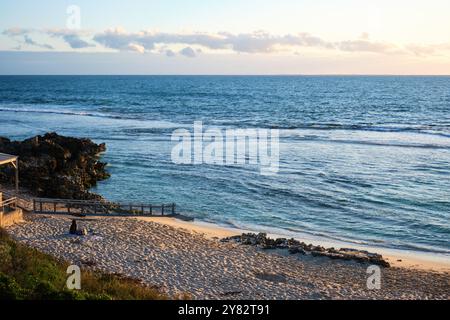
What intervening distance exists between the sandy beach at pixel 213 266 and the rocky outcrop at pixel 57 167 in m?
6.76

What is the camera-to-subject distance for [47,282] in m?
13.5

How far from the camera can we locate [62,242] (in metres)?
20.8

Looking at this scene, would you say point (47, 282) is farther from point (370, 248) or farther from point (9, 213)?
point (370, 248)

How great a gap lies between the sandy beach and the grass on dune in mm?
1424

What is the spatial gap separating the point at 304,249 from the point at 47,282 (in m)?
11.5

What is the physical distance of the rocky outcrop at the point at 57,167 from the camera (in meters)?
31.0

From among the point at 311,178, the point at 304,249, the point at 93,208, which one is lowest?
the point at 304,249

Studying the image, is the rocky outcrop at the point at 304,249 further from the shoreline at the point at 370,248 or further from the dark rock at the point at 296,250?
the shoreline at the point at 370,248

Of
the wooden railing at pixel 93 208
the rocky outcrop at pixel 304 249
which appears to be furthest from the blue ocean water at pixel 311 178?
the rocky outcrop at pixel 304 249

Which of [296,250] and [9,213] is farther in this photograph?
[9,213]

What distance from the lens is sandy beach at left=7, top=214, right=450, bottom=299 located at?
17.3 meters

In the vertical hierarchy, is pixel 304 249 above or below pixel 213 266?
below

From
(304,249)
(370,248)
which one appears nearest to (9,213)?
(304,249)
